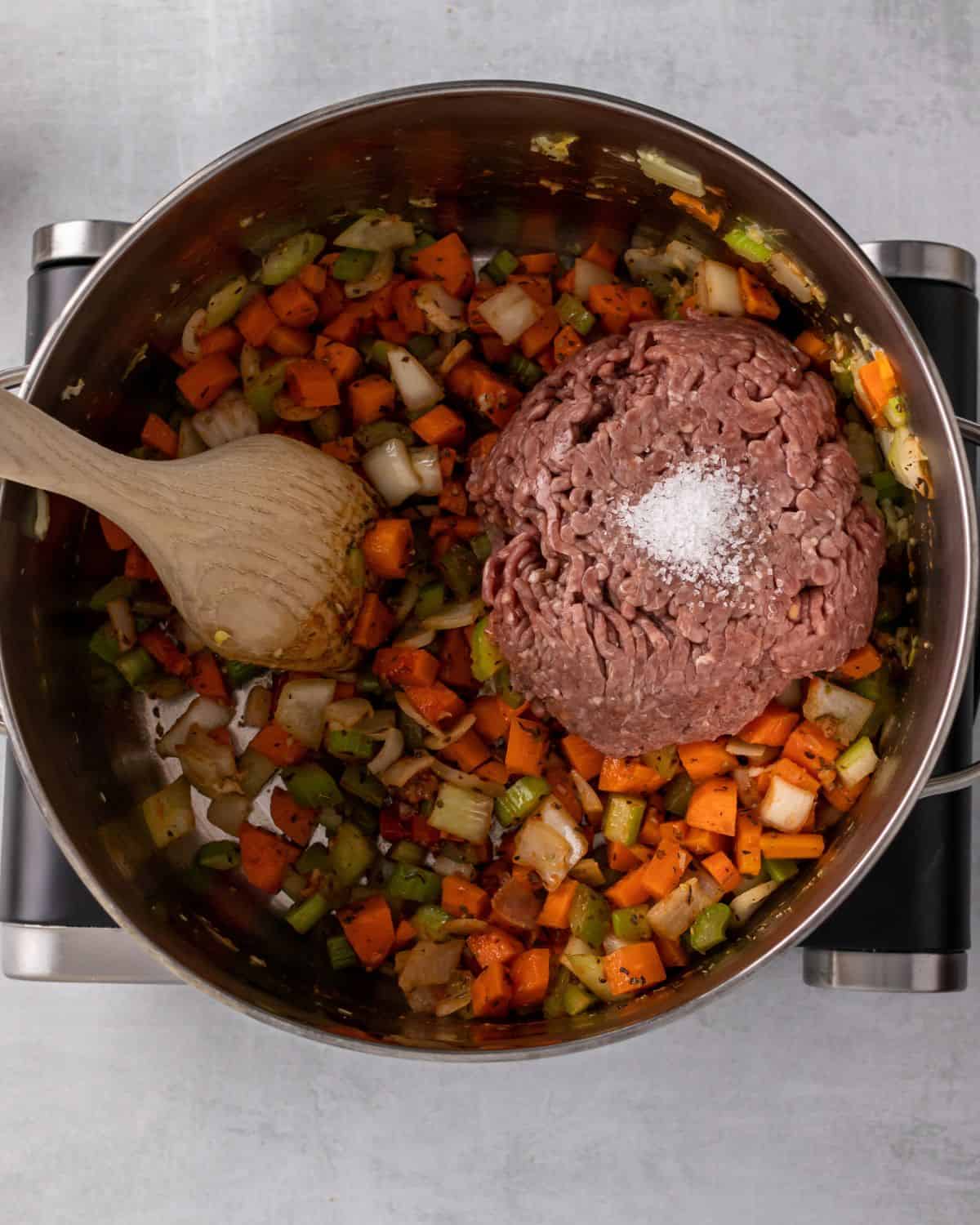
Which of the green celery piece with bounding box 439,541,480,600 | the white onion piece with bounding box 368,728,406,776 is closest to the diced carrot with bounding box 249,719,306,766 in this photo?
the white onion piece with bounding box 368,728,406,776

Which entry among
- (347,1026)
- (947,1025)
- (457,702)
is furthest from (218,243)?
(947,1025)

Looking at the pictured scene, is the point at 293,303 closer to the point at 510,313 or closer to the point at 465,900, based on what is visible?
the point at 510,313

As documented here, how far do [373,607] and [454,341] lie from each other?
432 millimetres

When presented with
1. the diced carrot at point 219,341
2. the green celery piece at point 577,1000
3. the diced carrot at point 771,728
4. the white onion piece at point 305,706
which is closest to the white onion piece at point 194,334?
the diced carrot at point 219,341

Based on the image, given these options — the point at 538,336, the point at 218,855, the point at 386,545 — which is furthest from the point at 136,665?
the point at 538,336

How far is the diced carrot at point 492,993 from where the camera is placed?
1.63 metres

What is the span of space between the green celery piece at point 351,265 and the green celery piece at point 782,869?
3.35 ft

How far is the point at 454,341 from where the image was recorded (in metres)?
1.78

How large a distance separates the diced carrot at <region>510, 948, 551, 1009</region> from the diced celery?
1.73 feet

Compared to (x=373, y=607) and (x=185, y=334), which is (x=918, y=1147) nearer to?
(x=373, y=607)

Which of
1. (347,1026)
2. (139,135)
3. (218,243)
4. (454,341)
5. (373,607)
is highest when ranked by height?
(139,135)

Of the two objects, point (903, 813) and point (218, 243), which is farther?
point (218, 243)

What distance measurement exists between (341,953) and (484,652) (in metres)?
0.49

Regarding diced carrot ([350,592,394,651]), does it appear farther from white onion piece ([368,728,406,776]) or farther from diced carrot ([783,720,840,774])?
diced carrot ([783,720,840,774])
